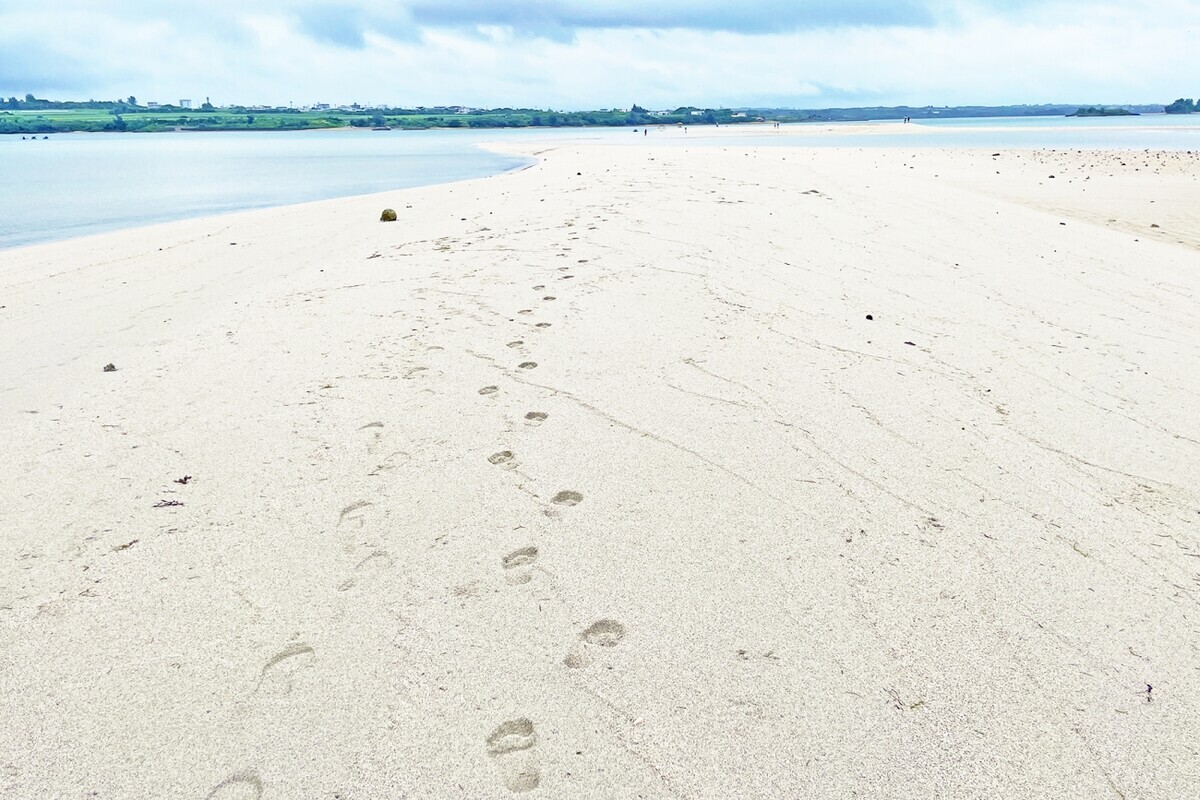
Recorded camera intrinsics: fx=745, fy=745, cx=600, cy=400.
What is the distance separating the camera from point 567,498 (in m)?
3.30

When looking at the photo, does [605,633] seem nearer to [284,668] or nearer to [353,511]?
[284,668]

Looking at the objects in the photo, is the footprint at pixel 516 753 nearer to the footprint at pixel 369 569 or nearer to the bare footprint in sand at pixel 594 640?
the bare footprint in sand at pixel 594 640

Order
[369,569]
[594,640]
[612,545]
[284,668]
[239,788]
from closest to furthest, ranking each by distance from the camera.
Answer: [239,788], [284,668], [594,640], [369,569], [612,545]

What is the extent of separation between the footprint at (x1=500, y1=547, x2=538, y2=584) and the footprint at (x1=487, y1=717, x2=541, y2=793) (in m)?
0.67

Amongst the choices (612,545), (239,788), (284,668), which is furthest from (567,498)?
(239,788)

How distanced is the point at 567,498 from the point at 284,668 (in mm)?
1333

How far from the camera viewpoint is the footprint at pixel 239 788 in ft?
6.44

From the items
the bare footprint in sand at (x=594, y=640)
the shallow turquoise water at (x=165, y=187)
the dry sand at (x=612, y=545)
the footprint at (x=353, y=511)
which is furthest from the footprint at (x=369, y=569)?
the shallow turquoise water at (x=165, y=187)

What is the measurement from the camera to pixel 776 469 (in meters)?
3.49

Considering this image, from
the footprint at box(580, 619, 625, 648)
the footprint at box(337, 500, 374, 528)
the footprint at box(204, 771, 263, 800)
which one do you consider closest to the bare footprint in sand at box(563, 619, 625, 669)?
the footprint at box(580, 619, 625, 648)

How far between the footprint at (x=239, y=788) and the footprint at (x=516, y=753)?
2.02 ft

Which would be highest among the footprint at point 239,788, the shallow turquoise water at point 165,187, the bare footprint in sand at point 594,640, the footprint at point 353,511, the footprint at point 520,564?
the footprint at point 353,511

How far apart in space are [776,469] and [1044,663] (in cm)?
138

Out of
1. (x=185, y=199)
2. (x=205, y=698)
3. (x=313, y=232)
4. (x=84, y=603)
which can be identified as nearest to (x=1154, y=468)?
(x=205, y=698)
